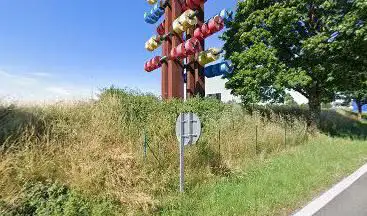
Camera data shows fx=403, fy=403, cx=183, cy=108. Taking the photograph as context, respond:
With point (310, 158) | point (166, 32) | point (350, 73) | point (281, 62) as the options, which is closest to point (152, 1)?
point (166, 32)

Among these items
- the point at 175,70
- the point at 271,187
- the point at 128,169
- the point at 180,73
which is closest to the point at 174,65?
the point at 175,70

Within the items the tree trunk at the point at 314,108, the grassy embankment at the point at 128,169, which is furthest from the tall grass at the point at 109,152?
the tree trunk at the point at 314,108

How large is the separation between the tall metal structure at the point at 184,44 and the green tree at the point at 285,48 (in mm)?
1325

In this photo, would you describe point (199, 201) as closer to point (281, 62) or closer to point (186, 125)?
point (186, 125)

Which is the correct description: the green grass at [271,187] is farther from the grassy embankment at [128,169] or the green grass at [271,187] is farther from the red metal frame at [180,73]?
the red metal frame at [180,73]

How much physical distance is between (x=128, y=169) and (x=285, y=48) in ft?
53.1

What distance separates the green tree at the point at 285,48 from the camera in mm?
20016

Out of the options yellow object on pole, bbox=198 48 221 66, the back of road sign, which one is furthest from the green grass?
yellow object on pole, bbox=198 48 221 66

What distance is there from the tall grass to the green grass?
0.52m

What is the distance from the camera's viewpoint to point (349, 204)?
8133mm

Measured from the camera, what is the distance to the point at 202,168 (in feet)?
34.7

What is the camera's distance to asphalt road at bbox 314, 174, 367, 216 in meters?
7.43

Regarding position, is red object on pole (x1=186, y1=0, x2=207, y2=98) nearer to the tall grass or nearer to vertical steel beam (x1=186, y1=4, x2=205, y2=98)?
vertical steel beam (x1=186, y1=4, x2=205, y2=98)

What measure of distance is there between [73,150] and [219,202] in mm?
3133
